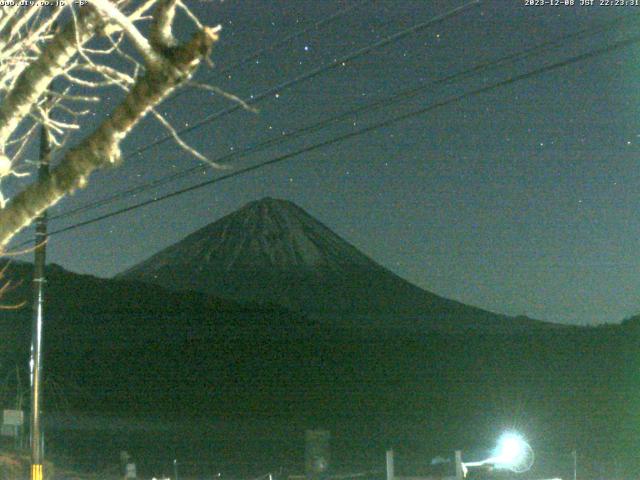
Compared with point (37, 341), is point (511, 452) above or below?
below

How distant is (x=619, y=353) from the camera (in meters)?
89.0

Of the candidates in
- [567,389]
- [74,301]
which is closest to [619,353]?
[567,389]

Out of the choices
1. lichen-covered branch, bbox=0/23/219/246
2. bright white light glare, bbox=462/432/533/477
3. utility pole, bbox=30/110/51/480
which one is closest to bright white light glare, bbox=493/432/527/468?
bright white light glare, bbox=462/432/533/477

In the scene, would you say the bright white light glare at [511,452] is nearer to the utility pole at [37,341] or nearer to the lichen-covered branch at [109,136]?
the utility pole at [37,341]

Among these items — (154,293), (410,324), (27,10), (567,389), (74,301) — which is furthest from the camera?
(410,324)

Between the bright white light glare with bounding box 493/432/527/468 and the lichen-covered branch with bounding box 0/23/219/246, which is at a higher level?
the lichen-covered branch with bounding box 0/23/219/246

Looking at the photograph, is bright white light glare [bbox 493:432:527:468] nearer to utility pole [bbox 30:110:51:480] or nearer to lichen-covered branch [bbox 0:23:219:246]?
utility pole [bbox 30:110:51:480]

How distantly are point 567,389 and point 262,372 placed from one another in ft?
126

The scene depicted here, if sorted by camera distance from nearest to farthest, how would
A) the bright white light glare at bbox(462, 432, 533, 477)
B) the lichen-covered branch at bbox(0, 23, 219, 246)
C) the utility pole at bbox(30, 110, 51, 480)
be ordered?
the lichen-covered branch at bbox(0, 23, 219, 246)
the bright white light glare at bbox(462, 432, 533, 477)
the utility pole at bbox(30, 110, 51, 480)

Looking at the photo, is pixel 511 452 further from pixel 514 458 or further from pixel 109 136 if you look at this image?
pixel 109 136

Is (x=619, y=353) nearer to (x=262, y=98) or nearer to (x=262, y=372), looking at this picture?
(x=262, y=372)

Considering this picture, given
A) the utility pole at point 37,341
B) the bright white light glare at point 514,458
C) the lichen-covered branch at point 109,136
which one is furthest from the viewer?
the utility pole at point 37,341

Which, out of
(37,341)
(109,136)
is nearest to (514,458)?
(37,341)

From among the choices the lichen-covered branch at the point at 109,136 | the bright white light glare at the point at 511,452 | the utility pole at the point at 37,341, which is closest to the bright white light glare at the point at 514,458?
the bright white light glare at the point at 511,452
